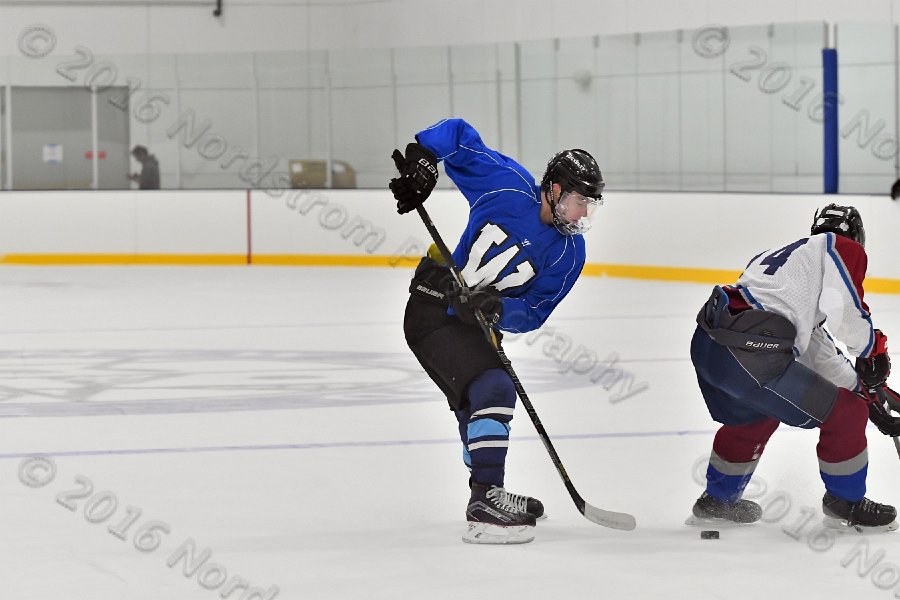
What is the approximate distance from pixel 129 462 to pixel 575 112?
30.8ft

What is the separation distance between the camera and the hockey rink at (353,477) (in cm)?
342

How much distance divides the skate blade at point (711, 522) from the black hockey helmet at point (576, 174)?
32.8 inches

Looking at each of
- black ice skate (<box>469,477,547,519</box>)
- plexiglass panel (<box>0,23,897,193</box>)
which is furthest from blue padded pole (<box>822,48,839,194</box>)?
black ice skate (<box>469,477,547,519</box>)

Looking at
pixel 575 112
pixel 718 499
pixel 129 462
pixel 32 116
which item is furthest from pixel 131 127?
pixel 718 499

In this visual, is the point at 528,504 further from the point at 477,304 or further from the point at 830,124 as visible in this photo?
the point at 830,124

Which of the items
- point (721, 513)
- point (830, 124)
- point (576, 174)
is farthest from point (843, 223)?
point (830, 124)

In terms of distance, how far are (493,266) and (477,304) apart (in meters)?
0.18

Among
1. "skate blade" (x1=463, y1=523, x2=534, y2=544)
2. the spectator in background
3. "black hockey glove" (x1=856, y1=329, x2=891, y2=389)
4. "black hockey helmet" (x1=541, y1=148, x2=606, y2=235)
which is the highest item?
the spectator in background

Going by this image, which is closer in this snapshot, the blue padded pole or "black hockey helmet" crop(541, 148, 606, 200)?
"black hockey helmet" crop(541, 148, 606, 200)

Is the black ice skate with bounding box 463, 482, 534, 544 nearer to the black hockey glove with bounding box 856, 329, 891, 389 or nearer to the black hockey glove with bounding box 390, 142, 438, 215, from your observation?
the black hockey glove with bounding box 390, 142, 438, 215

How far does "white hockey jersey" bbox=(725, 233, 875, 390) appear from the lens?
3.67 metres

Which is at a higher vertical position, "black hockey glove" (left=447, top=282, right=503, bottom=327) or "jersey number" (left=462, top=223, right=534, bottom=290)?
"jersey number" (left=462, top=223, right=534, bottom=290)

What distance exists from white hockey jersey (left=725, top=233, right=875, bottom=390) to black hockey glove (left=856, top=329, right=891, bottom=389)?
2.0 inches

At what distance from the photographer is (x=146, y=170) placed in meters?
15.6
